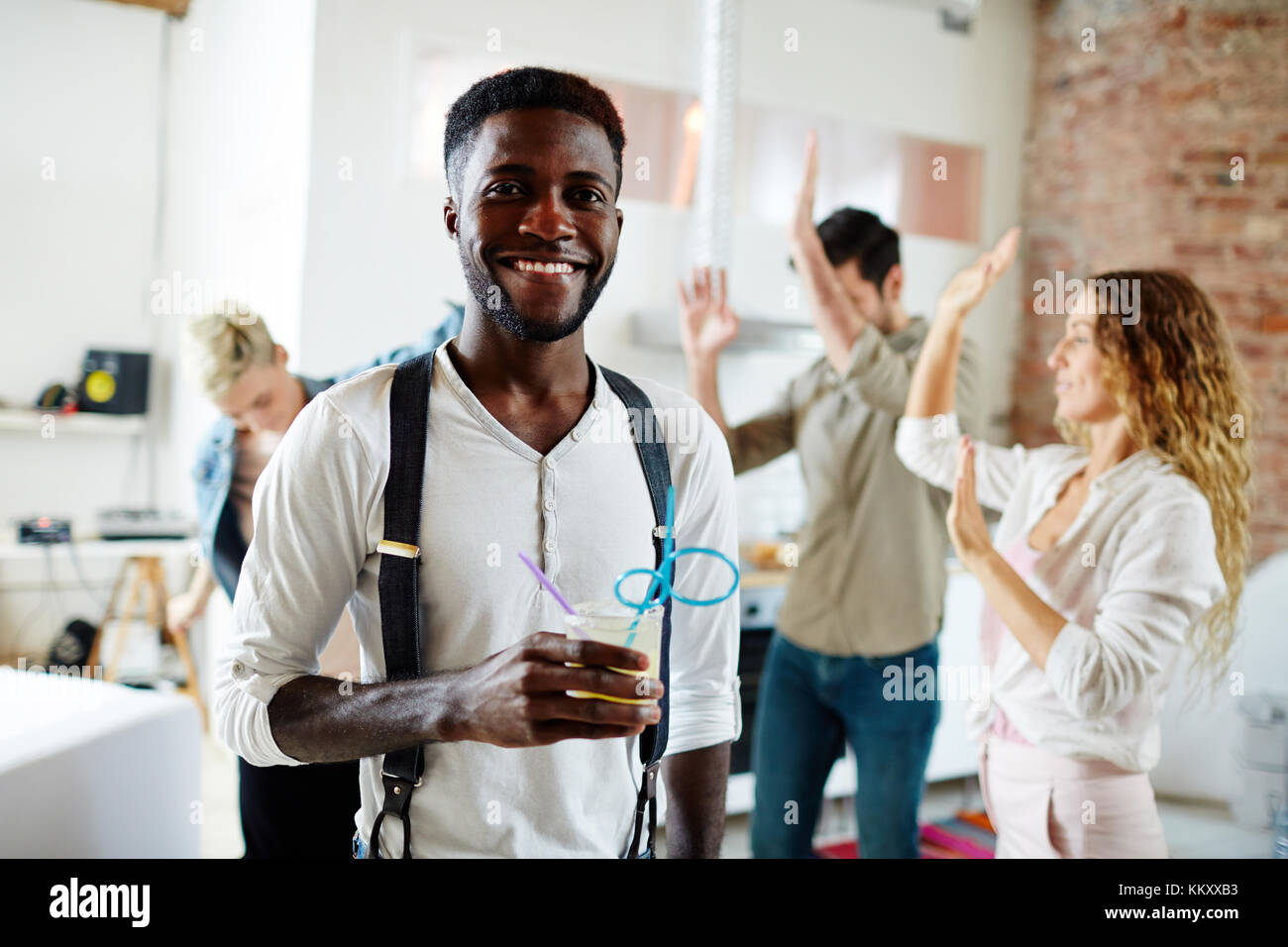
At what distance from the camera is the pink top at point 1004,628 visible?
173 cm

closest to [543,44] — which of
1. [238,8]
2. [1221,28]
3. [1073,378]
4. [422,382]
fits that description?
[238,8]

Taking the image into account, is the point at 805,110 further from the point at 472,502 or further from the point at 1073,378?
the point at 472,502

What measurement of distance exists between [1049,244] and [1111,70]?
1.40 feet

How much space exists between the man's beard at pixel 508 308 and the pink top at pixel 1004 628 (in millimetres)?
983

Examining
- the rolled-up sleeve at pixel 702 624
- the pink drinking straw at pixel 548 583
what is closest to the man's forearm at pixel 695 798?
the rolled-up sleeve at pixel 702 624

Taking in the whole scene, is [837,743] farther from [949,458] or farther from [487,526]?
[487,526]

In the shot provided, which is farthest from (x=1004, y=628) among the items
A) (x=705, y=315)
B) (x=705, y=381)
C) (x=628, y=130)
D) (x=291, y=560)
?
(x=628, y=130)

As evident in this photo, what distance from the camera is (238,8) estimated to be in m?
1.82

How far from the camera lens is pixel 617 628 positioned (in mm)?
1022

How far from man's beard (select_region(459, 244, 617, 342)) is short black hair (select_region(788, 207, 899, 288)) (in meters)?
1.08

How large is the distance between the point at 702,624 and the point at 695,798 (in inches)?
9.9

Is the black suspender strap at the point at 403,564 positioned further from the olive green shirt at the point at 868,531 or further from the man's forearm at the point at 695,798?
the olive green shirt at the point at 868,531

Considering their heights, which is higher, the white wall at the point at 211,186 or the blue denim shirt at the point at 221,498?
the white wall at the point at 211,186

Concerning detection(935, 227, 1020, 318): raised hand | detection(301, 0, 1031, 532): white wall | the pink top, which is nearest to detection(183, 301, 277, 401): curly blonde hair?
detection(301, 0, 1031, 532): white wall
